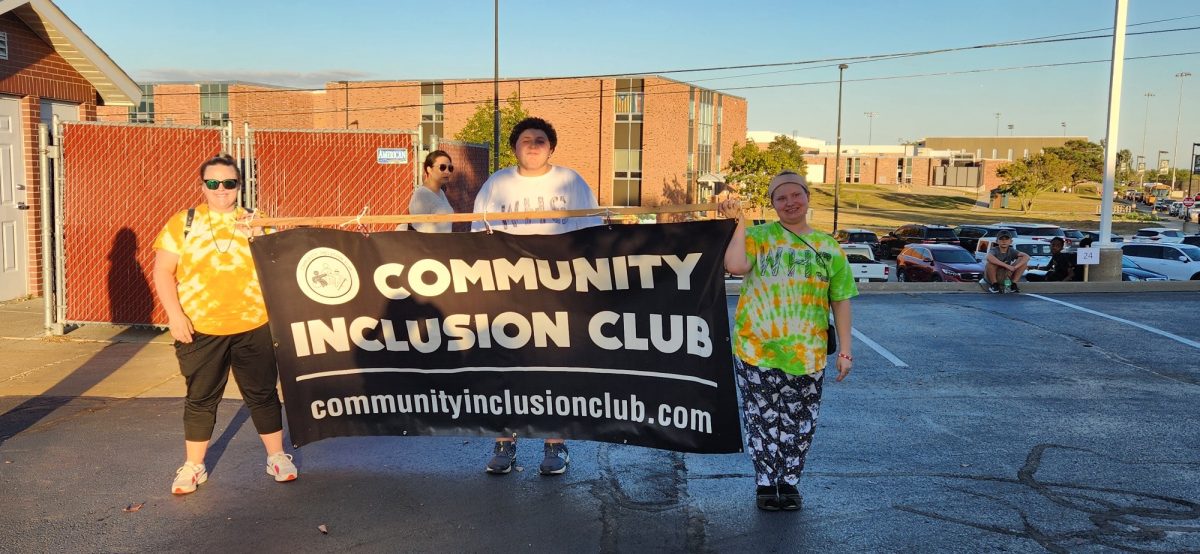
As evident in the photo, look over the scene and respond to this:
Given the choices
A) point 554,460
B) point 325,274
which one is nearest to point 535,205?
point 325,274

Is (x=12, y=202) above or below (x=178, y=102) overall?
below

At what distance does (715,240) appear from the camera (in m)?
4.73

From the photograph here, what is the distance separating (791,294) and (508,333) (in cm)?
153

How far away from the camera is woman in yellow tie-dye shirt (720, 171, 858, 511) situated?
15.2ft

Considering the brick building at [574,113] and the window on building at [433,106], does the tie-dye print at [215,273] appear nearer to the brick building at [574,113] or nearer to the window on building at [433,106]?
the brick building at [574,113]

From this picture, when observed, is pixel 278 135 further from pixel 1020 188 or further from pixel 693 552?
pixel 1020 188

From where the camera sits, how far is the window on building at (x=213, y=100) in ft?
219

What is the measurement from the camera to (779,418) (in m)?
4.75

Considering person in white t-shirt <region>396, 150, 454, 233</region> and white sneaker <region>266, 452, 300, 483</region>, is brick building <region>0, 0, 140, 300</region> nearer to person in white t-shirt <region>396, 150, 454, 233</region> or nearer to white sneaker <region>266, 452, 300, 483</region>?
person in white t-shirt <region>396, 150, 454, 233</region>

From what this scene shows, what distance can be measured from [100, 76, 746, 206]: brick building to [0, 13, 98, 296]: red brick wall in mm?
44086

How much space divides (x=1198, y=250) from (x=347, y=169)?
25773 millimetres

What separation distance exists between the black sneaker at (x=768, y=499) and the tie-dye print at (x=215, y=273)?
285cm

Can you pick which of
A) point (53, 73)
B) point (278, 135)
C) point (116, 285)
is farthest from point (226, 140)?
point (53, 73)

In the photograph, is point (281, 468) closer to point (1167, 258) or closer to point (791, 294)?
point (791, 294)
